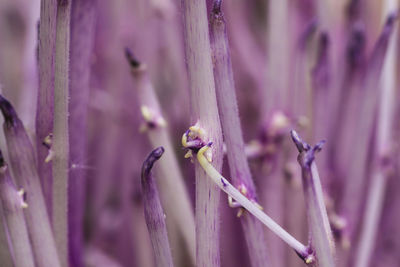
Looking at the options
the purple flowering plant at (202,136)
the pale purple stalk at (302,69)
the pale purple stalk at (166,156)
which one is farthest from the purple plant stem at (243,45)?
the pale purple stalk at (166,156)

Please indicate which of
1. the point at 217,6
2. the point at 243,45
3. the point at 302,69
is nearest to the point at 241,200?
the point at 217,6

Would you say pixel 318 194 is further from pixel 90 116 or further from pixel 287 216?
pixel 90 116

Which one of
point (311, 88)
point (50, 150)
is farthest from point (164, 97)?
point (50, 150)

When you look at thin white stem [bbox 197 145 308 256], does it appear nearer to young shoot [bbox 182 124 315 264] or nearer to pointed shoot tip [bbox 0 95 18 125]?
young shoot [bbox 182 124 315 264]

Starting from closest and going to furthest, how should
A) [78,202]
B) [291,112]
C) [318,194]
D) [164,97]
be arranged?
[318,194]
[78,202]
[291,112]
[164,97]

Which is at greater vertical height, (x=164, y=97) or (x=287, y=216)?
(x=164, y=97)

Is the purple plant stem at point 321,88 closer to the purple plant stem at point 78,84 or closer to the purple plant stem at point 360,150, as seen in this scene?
the purple plant stem at point 360,150

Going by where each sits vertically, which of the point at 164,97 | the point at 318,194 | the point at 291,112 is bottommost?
the point at 318,194

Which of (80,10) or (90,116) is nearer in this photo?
(80,10)

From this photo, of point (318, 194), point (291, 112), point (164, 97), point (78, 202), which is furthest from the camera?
point (164, 97)
